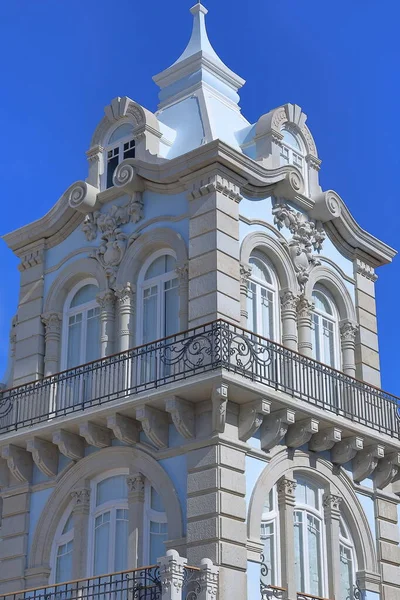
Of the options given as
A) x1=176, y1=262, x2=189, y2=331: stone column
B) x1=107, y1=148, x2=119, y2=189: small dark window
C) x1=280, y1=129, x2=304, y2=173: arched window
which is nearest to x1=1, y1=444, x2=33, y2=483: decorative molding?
x1=176, y1=262, x2=189, y2=331: stone column

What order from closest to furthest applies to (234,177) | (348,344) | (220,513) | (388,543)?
(220,513), (234,177), (388,543), (348,344)

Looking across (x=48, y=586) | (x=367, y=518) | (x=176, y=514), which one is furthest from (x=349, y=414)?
(x=48, y=586)

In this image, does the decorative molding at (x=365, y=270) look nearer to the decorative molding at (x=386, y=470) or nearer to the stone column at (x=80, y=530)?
the decorative molding at (x=386, y=470)

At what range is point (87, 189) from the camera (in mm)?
25359

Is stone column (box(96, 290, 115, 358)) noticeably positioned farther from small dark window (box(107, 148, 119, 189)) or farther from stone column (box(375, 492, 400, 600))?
stone column (box(375, 492, 400, 600))

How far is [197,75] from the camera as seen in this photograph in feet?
89.0

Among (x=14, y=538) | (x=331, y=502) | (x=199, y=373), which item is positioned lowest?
(x=14, y=538)

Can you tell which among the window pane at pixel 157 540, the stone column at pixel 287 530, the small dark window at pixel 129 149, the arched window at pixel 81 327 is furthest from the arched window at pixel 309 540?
the small dark window at pixel 129 149

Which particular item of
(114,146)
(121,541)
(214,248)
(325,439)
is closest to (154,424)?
(121,541)

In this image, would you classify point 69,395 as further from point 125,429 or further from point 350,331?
point 350,331

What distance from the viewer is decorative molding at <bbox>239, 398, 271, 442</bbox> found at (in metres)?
21.4

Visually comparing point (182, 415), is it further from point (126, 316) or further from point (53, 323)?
point (53, 323)

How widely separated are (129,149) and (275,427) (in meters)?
7.18

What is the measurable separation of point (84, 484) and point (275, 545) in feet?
12.5
